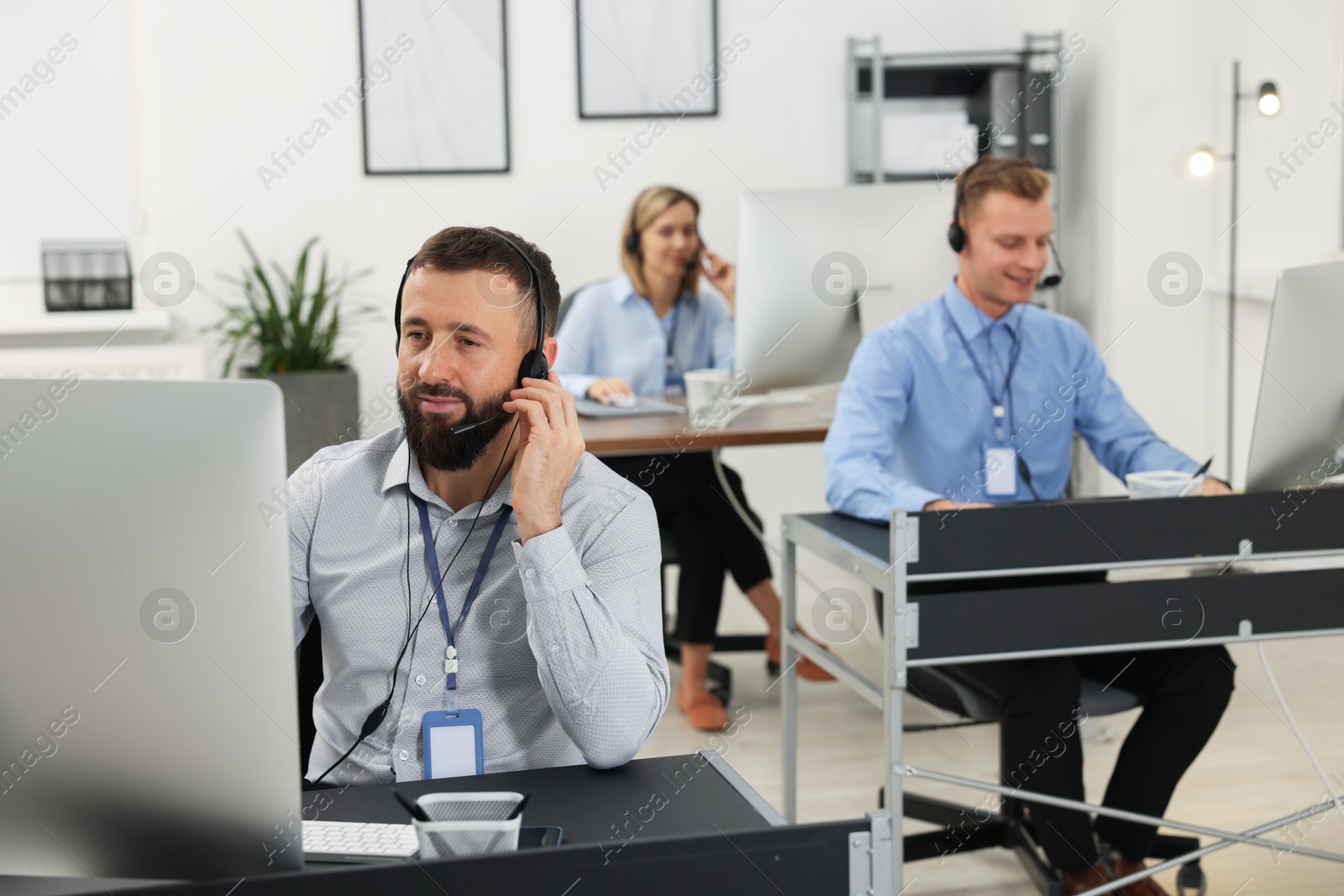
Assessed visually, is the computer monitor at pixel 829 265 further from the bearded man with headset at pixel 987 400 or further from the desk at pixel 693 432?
the bearded man with headset at pixel 987 400

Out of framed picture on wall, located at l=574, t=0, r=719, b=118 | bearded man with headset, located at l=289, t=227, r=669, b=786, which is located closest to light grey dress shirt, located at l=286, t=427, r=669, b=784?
bearded man with headset, located at l=289, t=227, r=669, b=786

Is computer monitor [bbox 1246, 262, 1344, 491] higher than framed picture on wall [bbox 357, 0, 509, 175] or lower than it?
lower

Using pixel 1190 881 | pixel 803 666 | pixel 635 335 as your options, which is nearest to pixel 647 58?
pixel 635 335

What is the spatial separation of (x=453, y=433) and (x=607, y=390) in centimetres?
188

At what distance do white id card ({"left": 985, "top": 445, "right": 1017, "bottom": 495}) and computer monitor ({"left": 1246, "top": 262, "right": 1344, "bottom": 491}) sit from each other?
0.58 m

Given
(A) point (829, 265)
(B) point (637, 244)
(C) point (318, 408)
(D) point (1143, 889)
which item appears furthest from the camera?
(C) point (318, 408)

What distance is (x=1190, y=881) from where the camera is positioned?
220 cm

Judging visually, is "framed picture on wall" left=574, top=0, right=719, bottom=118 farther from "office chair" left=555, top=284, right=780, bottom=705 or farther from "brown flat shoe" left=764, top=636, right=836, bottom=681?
"brown flat shoe" left=764, top=636, right=836, bottom=681

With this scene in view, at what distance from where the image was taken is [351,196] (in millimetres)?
4449

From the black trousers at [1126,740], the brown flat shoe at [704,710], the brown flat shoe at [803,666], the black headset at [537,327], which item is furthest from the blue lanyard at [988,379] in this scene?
the black headset at [537,327]

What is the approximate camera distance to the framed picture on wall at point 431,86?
4.39 m

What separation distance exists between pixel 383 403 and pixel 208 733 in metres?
3.61

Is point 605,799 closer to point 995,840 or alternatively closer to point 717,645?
point 995,840

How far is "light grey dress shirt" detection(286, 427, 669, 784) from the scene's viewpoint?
1.23 meters
